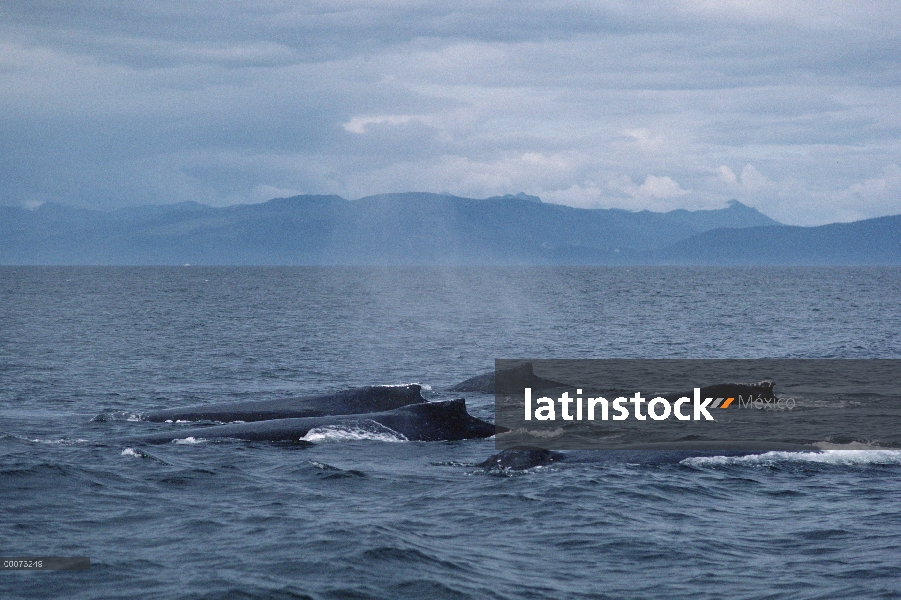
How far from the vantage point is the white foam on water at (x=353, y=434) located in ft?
85.9

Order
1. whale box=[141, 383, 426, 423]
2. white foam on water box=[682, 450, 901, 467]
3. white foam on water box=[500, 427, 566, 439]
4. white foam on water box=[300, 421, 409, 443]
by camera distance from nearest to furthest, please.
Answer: white foam on water box=[682, 450, 901, 467] → white foam on water box=[300, 421, 409, 443] → white foam on water box=[500, 427, 566, 439] → whale box=[141, 383, 426, 423]

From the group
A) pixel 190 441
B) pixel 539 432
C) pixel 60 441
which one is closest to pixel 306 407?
pixel 190 441

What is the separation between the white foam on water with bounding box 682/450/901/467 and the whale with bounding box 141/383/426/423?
9.25 meters

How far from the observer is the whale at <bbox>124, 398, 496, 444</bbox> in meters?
26.2

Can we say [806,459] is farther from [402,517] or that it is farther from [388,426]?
[402,517]

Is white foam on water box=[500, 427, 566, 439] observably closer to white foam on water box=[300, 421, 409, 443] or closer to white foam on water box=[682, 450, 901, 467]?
white foam on water box=[300, 421, 409, 443]

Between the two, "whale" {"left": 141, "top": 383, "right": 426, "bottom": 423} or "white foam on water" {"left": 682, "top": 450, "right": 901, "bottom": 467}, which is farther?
"whale" {"left": 141, "top": 383, "right": 426, "bottom": 423}

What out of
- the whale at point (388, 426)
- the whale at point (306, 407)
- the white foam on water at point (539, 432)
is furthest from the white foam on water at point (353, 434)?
the white foam on water at point (539, 432)

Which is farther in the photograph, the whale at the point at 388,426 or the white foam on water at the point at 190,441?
the whale at the point at 388,426

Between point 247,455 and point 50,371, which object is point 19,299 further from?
point 247,455

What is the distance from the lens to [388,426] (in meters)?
27.1

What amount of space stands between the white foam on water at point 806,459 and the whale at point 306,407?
925cm

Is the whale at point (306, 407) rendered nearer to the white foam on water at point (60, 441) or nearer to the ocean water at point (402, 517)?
the ocean water at point (402, 517)

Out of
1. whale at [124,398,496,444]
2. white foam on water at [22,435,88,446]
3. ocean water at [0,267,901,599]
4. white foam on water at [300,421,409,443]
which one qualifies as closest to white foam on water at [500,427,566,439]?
whale at [124,398,496,444]
